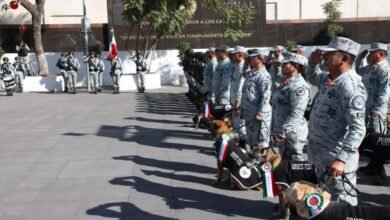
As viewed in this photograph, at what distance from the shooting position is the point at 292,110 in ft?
19.2

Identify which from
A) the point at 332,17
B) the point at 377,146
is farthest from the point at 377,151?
the point at 332,17

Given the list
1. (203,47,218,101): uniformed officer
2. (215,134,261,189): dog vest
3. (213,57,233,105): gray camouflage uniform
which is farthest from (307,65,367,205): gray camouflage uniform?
(203,47,218,101): uniformed officer

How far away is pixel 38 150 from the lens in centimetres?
956

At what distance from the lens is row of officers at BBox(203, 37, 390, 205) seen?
13.1 feet

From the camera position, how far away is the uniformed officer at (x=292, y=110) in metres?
5.82

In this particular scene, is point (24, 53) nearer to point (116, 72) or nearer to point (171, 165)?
point (116, 72)

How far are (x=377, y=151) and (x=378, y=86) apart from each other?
1303 mm

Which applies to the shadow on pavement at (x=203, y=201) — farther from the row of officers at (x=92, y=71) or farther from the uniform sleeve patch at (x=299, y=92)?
the row of officers at (x=92, y=71)

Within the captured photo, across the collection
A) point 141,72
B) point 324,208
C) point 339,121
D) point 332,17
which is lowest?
point 324,208

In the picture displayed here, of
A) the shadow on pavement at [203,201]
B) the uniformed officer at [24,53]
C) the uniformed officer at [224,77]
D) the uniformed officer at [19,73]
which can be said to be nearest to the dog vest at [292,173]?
the shadow on pavement at [203,201]

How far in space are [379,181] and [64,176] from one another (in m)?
4.57

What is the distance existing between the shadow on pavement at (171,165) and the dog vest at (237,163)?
4.07 ft

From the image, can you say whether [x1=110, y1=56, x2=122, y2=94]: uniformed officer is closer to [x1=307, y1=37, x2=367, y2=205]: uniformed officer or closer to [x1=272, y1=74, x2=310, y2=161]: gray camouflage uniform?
[x1=272, y1=74, x2=310, y2=161]: gray camouflage uniform

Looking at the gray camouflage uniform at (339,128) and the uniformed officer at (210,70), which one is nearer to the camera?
the gray camouflage uniform at (339,128)
